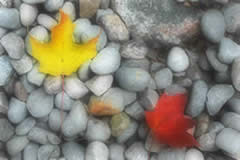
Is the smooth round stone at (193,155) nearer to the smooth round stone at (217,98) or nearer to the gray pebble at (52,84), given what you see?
the smooth round stone at (217,98)

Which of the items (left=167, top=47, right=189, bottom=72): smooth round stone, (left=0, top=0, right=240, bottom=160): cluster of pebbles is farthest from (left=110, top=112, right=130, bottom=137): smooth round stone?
(left=167, top=47, right=189, bottom=72): smooth round stone

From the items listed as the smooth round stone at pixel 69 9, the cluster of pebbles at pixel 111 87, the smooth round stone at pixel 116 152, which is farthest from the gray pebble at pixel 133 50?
the smooth round stone at pixel 116 152

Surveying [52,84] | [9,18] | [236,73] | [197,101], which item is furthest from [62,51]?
[236,73]

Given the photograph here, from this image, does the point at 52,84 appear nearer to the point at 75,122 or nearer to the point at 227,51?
the point at 75,122

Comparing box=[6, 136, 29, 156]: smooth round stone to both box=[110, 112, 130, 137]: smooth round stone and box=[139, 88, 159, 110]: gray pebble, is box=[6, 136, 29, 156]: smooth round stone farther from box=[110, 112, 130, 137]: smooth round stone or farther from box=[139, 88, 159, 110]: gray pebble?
box=[139, 88, 159, 110]: gray pebble

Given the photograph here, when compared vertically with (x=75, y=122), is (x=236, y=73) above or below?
above
